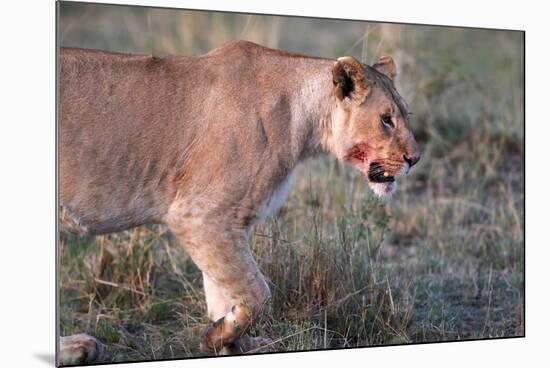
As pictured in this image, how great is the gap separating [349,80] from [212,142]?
33.7 inches

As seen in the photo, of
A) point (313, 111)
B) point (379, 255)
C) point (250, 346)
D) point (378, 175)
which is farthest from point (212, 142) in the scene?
point (379, 255)

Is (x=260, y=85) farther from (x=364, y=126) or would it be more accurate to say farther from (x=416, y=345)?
(x=416, y=345)

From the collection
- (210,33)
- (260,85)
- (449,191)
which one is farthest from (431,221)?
(210,33)

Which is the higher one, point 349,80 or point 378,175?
point 349,80

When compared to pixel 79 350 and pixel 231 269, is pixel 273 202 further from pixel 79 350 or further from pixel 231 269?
pixel 79 350

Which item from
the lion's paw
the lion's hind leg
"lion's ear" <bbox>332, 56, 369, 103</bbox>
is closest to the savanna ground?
the lion's paw

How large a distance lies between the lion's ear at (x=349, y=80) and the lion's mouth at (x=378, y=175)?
1.27ft

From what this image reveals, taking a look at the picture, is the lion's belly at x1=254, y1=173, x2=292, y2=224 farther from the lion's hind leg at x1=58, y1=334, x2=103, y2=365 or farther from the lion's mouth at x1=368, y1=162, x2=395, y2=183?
the lion's hind leg at x1=58, y1=334, x2=103, y2=365

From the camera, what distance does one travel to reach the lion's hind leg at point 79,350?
5449 millimetres

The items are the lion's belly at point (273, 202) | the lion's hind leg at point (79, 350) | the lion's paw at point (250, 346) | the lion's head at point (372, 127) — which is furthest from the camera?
the lion's head at point (372, 127)

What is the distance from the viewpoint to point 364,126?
5809 mm

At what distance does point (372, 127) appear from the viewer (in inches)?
228

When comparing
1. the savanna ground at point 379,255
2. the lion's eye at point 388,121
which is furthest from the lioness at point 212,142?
the savanna ground at point 379,255

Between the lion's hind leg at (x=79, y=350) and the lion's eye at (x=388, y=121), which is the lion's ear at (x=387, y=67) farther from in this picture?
the lion's hind leg at (x=79, y=350)
